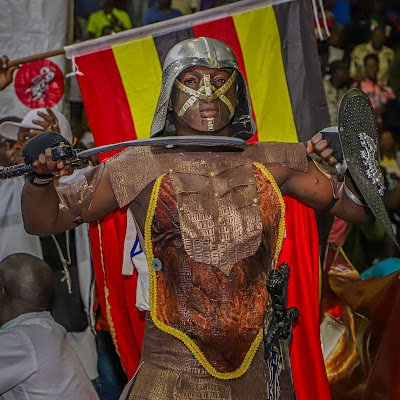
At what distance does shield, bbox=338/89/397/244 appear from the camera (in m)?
3.51

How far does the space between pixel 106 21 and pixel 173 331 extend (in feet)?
18.8

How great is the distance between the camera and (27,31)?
610 centimetres

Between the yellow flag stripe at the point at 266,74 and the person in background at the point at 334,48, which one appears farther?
the person in background at the point at 334,48

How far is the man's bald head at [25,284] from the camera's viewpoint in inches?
161

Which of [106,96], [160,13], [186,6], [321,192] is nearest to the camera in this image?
[321,192]

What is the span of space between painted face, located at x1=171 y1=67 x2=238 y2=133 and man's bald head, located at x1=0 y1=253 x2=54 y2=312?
98 cm

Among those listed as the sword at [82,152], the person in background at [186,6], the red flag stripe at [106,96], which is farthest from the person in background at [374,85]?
the sword at [82,152]

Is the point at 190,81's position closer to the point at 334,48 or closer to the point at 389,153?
the point at 389,153

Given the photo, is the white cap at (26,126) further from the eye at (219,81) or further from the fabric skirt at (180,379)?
the fabric skirt at (180,379)

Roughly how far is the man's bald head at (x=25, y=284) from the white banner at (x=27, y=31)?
6.91 ft

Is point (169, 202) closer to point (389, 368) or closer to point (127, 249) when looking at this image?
point (127, 249)

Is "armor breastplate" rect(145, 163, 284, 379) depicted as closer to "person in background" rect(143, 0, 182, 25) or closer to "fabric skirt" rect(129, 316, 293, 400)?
"fabric skirt" rect(129, 316, 293, 400)

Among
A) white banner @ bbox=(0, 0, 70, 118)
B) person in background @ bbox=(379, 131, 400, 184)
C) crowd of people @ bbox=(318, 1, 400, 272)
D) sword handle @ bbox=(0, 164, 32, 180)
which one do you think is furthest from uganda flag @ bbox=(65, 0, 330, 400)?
person in background @ bbox=(379, 131, 400, 184)

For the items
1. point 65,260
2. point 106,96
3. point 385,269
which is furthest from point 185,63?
point 385,269
